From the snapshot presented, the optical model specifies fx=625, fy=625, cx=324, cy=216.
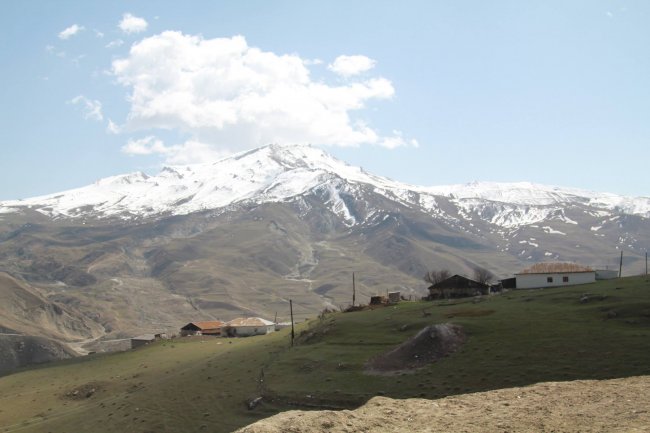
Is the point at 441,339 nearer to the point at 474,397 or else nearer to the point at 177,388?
the point at 474,397

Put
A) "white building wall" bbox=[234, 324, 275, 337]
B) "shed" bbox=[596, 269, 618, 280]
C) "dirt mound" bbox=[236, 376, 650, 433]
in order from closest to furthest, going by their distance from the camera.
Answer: "dirt mound" bbox=[236, 376, 650, 433]
"shed" bbox=[596, 269, 618, 280]
"white building wall" bbox=[234, 324, 275, 337]

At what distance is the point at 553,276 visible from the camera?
8775 cm

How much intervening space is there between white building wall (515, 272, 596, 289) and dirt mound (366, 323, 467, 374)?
121 feet

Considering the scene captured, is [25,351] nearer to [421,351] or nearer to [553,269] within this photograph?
[553,269]

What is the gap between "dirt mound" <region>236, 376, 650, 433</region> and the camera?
25609 millimetres

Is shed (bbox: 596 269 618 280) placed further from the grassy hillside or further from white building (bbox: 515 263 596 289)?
the grassy hillside

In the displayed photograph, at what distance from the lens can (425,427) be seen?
27.1m

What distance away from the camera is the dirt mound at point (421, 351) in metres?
50.7

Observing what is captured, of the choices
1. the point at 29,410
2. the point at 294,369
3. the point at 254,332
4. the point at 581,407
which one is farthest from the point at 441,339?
the point at 254,332

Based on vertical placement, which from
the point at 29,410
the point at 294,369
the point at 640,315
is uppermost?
the point at 640,315

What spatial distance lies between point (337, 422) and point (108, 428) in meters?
34.9

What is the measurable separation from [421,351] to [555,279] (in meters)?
43.1

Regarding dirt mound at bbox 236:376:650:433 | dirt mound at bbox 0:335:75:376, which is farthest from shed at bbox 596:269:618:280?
dirt mound at bbox 0:335:75:376

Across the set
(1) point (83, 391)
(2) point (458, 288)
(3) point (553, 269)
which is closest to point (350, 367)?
(1) point (83, 391)
